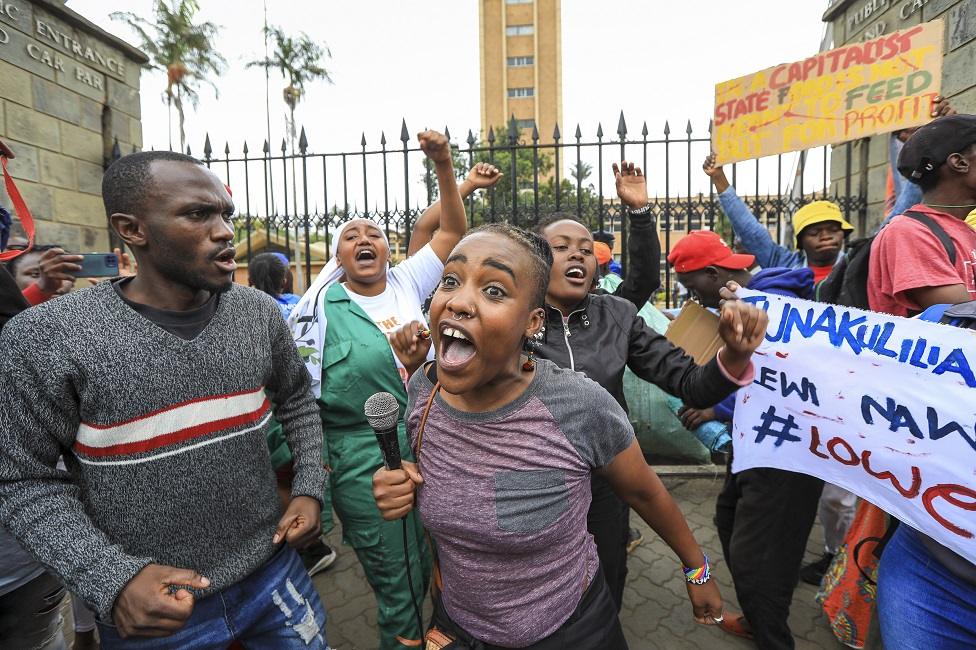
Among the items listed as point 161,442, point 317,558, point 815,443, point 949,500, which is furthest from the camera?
point 317,558

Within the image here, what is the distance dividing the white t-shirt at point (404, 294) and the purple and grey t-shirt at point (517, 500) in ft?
3.96

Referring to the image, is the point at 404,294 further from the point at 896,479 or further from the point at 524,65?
the point at 524,65

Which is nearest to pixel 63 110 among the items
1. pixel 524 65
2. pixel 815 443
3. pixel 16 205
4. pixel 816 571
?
pixel 16 205

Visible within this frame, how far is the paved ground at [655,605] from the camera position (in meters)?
2.91

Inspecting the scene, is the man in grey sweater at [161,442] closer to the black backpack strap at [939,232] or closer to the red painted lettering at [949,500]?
the red painted lettering at [949,500]

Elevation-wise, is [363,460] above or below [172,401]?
below

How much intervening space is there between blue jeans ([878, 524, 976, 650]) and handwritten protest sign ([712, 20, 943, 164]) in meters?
3.33

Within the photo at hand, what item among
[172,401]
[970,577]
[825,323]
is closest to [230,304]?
[172,401]

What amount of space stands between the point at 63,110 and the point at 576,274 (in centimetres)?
609

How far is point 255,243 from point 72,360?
2267 centimetres

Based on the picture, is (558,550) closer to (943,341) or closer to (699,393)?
(699,393)

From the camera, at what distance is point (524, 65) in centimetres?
5122

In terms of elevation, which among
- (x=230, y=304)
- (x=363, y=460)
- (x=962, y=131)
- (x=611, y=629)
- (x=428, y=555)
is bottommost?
(x=428, y=555)

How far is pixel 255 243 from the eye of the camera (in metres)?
22.0
